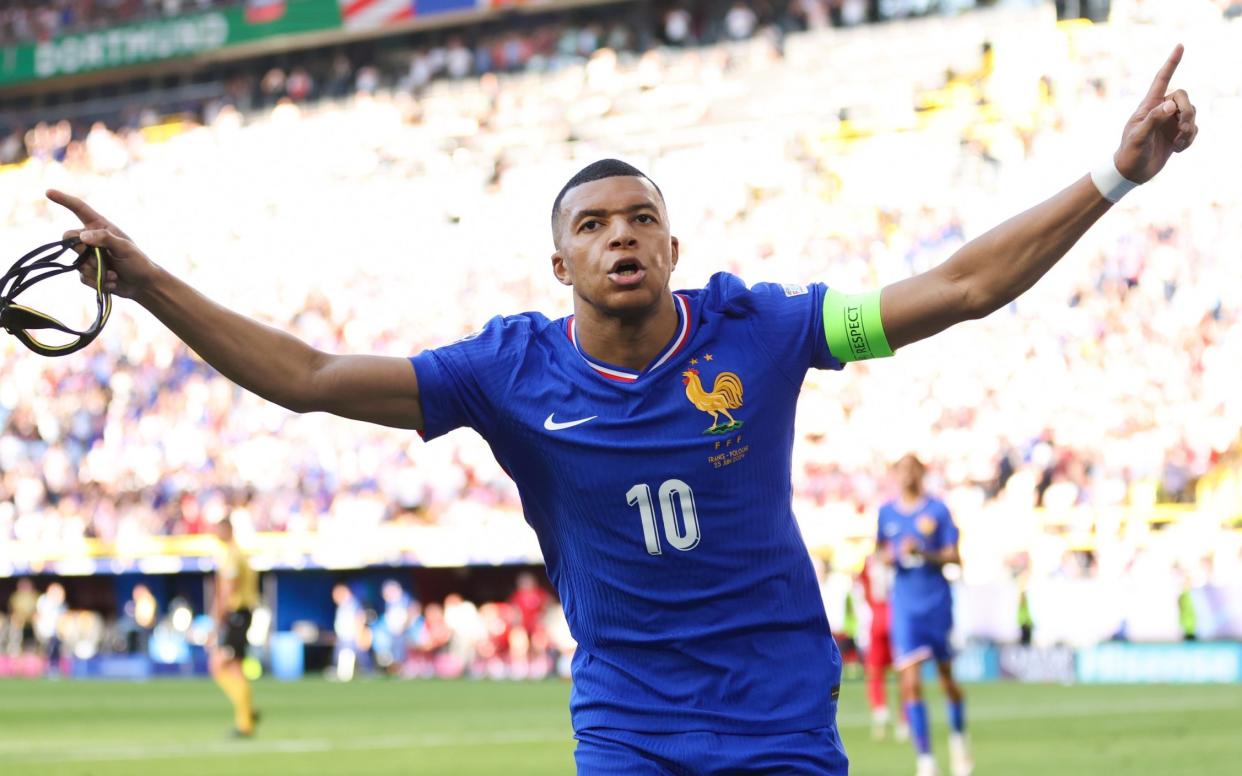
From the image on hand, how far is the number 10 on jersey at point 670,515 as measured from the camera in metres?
4.75

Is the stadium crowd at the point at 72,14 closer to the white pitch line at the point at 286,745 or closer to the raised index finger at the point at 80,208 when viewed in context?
the white pitch line at the point at 286,745

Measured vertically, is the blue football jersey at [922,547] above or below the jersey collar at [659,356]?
below

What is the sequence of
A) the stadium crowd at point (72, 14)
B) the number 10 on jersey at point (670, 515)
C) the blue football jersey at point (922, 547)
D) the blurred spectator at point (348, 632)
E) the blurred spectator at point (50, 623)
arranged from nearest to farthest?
the number 10 on jersey at point (670, 515)
the blue football jersey at point (922, 547)
the blurred spectator at point (348, 632)
the blurred spectator at point (50, 623)
the stadium crowd at point (72, 14)

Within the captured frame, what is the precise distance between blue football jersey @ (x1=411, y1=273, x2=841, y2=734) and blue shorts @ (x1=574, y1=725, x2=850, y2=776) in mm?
32

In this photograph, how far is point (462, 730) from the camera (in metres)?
19.0

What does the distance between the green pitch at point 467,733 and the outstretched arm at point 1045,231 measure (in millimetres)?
9364

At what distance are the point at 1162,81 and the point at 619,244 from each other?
4.55ft

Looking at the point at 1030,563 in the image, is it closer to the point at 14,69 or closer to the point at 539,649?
the point at 539,649

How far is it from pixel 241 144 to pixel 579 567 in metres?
43.7

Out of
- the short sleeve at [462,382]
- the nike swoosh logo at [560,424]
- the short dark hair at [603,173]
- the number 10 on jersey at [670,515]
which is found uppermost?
the short dark hair at [603,173]

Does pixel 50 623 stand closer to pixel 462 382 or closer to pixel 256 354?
pixel 462 382

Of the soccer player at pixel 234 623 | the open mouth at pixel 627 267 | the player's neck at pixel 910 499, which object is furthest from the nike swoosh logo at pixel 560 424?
the soccer player at pixel 234 623

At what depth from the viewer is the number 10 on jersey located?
475 cm

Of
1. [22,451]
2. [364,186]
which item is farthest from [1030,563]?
[22,451]
